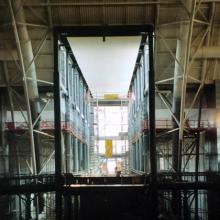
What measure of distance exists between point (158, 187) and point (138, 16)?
35.7 feet

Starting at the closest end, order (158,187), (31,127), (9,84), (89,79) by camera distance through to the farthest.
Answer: (158,187) → (31,127) → (9,84) → (89,79)

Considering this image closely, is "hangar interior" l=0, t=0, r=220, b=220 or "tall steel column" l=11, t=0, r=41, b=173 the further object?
"hangar interior" l=0, t=0, r=220, b=220

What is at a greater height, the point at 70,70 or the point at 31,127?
Result: the point at 70,70

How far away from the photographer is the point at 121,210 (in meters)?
27.0

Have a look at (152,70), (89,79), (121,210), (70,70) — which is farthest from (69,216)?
(89,79)

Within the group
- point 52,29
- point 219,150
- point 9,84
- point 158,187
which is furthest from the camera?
point 219,150

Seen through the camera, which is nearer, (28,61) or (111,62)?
(28,61)

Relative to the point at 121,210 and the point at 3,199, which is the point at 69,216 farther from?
the point at 3,199

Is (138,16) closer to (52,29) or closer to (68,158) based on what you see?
(52,29)

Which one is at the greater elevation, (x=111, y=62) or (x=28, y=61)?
(x=111, y=62)

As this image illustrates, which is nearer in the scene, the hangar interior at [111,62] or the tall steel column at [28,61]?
the tall steel column at [28,61]

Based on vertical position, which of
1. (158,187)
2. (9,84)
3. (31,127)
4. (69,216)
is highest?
(9,84)

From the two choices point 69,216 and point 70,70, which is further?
point 70,70

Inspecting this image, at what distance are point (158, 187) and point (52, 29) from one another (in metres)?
12.0
